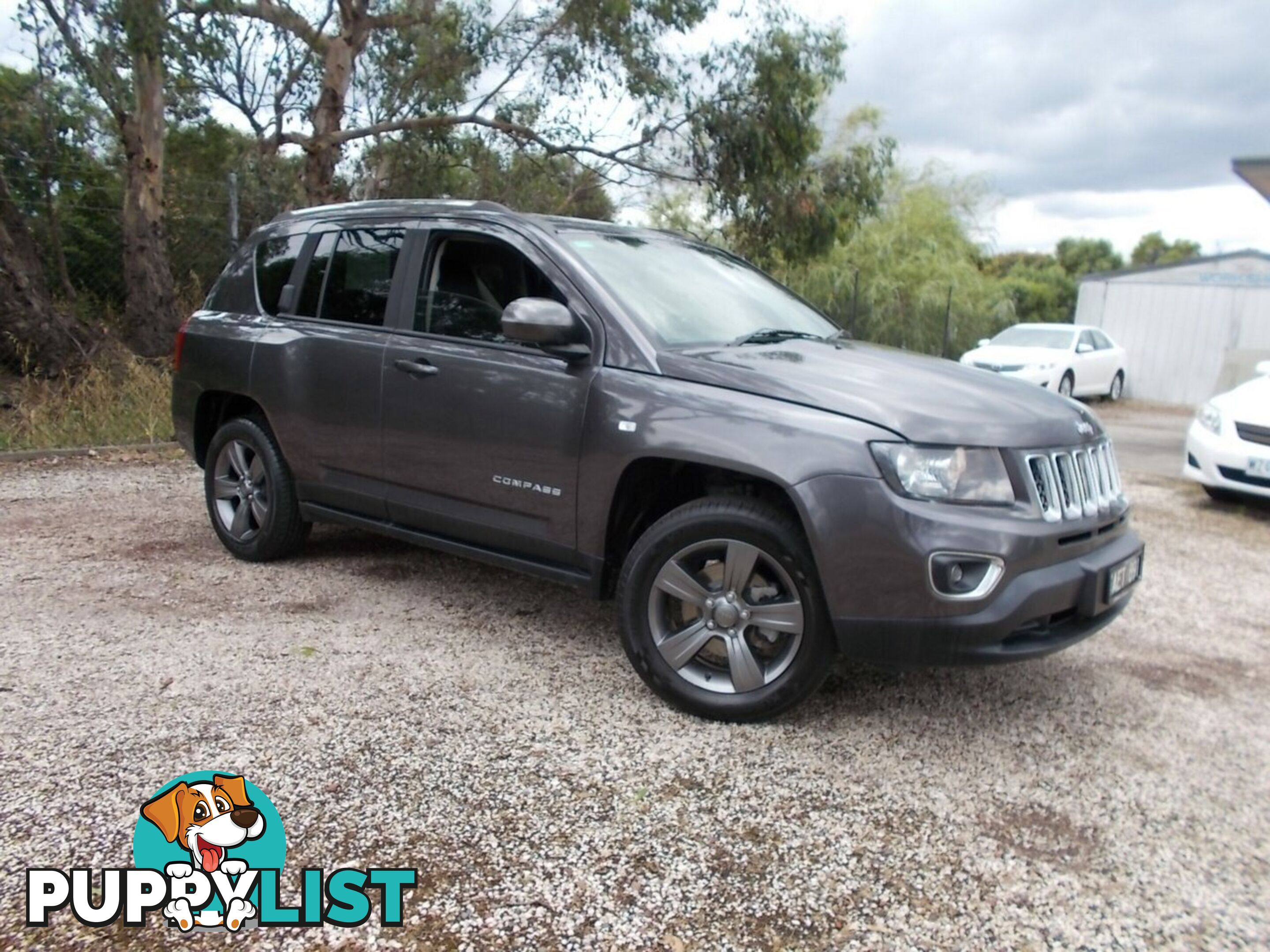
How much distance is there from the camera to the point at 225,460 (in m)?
5.02

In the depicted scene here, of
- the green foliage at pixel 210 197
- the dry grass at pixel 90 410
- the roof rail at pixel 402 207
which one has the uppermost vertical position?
the green foliage at pixel 210 197

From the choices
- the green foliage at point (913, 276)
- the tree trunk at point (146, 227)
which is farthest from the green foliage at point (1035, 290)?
the tree trunk at point (146, 227)

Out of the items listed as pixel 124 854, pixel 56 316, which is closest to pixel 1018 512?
pixel 124 854

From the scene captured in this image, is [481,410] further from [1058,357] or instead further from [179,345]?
[1058,357]

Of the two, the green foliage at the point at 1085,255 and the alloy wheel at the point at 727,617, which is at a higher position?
the green foliage at the point at 1085,255

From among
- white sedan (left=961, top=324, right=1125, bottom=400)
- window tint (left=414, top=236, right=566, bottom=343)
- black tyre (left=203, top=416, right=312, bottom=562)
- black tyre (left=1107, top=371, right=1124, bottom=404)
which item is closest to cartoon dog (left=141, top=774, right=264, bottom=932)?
window tint (left=414, top=236, right=566, bottom=343)

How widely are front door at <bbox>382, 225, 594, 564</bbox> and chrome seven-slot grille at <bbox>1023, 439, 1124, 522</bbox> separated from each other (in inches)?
62.6

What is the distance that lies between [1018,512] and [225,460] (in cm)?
392

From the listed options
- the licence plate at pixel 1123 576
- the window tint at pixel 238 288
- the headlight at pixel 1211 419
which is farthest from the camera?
the headlight at pixel 1211 419

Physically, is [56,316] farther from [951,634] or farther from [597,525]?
[951,634]

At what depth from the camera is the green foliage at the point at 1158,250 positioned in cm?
6444

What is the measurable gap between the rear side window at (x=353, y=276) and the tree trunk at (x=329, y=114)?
25.9ft

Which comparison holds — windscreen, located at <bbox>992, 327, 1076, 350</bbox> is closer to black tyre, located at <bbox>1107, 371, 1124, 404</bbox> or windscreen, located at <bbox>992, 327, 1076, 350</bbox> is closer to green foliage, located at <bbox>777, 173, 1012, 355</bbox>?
green foliage, located at <bbox>777, 173, 1012, 355</bbox>

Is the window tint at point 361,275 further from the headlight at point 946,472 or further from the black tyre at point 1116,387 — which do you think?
the black tyre at point 1116,387
